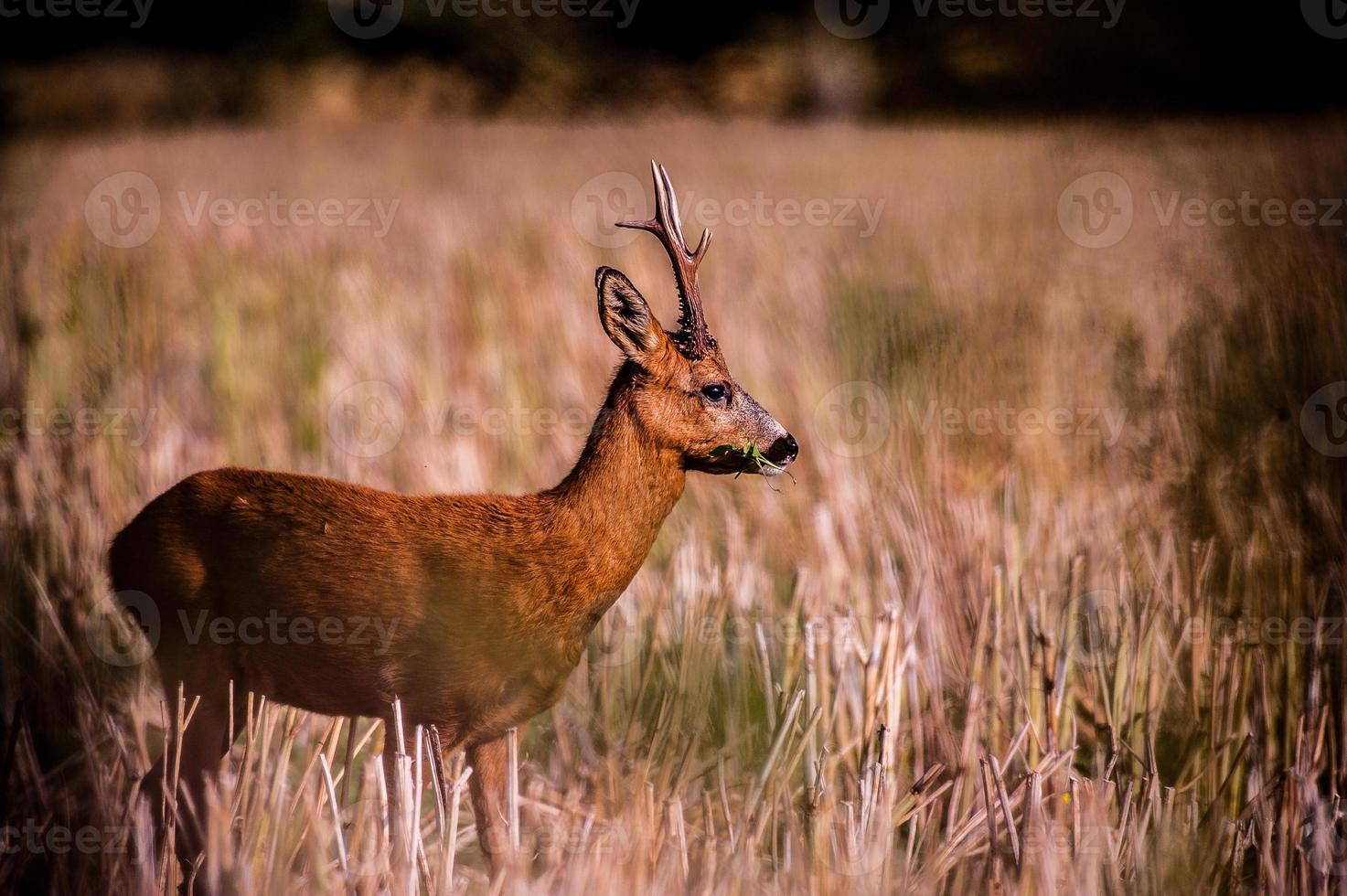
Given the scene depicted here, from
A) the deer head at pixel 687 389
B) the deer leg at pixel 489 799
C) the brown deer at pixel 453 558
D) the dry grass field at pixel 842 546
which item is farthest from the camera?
the dry grass field at pixel 842 546

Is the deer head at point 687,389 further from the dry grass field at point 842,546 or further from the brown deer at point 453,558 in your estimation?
the dry grass field at point 842,546

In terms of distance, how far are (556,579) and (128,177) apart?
32.5ft

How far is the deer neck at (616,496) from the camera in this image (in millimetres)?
2846

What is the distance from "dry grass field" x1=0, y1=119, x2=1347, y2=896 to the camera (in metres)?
3.22

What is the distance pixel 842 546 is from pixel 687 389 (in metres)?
2.24

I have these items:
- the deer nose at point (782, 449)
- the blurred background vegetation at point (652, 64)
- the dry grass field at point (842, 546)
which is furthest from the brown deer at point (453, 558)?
the blurred background vegetation at point (652, 64)

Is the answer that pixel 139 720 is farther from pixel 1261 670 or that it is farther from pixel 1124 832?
pixel 1261 670

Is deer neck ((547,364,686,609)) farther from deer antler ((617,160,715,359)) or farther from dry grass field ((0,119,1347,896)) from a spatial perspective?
dry grass field ((0,119,1347,896))

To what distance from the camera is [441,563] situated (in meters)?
2.81

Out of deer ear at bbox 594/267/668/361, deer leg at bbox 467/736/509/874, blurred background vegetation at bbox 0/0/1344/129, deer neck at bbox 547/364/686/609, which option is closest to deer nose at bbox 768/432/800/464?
deer neck at bbox 547/364/686/609

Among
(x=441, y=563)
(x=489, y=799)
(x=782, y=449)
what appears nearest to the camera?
(x=441, y=563)

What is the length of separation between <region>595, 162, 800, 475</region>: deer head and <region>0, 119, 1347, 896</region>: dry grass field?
45cm

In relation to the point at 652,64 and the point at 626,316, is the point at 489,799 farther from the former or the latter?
the point at 652,64

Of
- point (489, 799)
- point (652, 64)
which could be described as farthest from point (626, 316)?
point (652, 64)
